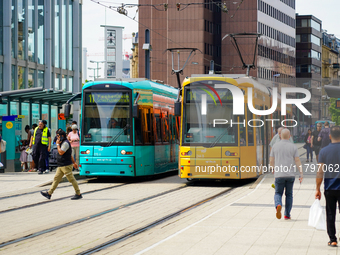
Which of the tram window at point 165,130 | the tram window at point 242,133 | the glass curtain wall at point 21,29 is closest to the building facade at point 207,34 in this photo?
the glass curtain wall at point 21,29

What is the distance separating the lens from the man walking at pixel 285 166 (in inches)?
428

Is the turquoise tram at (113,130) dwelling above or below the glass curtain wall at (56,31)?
below

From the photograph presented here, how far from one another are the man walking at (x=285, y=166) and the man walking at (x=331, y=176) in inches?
84.1

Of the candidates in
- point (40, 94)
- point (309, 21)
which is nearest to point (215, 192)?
point (40, 94)

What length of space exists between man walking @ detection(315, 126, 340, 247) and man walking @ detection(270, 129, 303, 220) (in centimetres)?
214

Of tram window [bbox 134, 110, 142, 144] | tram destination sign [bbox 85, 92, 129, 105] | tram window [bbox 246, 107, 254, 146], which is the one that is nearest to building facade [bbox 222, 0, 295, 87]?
tram window [bbox 134, 110, 142, 144]

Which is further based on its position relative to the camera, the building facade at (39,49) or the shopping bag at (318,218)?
the building facade at (39,49)

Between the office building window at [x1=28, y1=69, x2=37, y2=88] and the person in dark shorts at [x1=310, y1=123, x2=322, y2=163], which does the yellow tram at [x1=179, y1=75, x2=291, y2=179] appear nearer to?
the person in dark shorts at [x1=310, y1=123, x2=322, y2=163]

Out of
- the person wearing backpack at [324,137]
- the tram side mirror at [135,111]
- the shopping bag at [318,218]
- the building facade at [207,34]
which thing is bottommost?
the shopping bag at [318,218]

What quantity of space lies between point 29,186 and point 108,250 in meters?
9.84

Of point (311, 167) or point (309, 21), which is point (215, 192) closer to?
point (311, 167)

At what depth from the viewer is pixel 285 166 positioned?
10.9 meters

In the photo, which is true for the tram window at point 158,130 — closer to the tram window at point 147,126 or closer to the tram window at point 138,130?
the tram window at point 147,126

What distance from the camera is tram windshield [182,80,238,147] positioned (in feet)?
58.9
